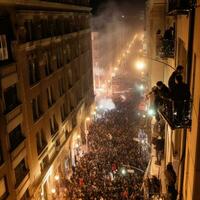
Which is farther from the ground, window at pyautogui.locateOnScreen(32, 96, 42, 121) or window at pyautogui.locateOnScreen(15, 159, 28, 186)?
window at pyautogui.locateOnScreen(32, 96, 42, 121)

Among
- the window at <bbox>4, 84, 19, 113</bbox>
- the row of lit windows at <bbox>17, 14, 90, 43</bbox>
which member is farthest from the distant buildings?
the window at <bbox>4, 84, 19, 113</bbox>

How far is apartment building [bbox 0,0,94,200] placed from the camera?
58.2ft

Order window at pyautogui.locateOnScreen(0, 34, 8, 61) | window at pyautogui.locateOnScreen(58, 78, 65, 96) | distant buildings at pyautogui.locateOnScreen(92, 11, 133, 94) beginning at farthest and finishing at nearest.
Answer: distant buildings at pyautogui.locateOnScreen(92, 11, 133, 94)
window at pyautogui.locateOnScreen(58, 78, 65, 96)
window at pyautogui.locateOnScreen(0, 34, 8, 61)

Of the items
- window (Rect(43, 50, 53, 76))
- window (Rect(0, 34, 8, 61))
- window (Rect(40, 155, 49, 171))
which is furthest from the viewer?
window (Rect(43, 50, 53, 76))

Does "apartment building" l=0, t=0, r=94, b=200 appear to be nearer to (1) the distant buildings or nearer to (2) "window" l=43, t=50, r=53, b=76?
(2) "window" l=43, t=50, r=53, b=76

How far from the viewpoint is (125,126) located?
37406 mm

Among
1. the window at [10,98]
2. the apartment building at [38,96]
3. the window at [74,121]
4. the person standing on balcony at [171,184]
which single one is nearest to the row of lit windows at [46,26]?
the apartment building at [38,96]

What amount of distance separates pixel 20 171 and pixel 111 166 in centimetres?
980

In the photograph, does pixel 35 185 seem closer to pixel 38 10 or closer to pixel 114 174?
pixel 114 174

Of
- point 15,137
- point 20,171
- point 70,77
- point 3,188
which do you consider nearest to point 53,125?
point 70,77

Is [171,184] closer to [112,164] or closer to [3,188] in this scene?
[3,188]

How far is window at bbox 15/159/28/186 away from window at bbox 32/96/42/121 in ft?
11.9

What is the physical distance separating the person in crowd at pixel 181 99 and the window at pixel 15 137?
38.9ft

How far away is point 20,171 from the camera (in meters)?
19.3
